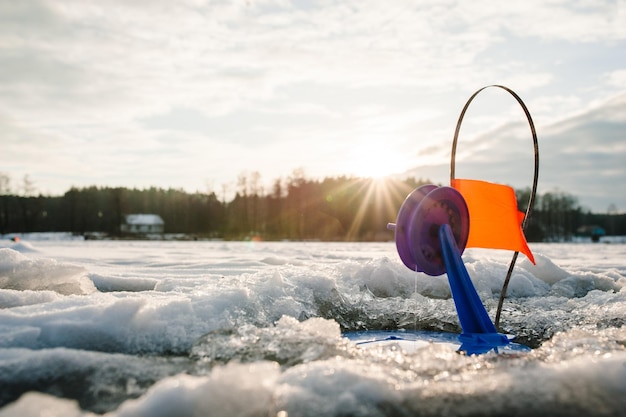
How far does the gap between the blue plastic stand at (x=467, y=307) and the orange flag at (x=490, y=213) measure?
0.42m

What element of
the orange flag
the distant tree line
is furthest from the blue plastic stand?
the distant tree line

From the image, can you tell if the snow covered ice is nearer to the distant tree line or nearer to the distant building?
the distant tree line

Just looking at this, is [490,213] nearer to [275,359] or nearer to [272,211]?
[275,359]

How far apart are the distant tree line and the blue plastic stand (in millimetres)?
54886

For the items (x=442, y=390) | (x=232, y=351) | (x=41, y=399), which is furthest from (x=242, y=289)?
(x=442, y=390)

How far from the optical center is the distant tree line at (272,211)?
226 ft

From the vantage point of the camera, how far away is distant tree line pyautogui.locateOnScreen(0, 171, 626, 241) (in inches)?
2714

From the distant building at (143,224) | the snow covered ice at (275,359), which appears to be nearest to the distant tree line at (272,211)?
the distant building at (143,224)

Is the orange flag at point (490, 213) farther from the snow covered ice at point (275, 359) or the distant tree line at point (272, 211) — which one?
the distant tree line at point (272, 211)

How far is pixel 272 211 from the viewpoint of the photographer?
77.4 m

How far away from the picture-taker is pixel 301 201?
7500 centimetres

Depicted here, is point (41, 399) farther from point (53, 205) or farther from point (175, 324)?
point (53, 205)

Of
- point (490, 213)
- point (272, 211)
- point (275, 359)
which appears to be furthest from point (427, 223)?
point (272, 211)

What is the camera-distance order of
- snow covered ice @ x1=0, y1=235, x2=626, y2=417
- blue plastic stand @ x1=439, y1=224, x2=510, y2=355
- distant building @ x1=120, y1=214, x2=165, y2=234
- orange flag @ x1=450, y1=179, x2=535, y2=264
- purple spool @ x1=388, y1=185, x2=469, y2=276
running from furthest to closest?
distant building @ x1=120, y1=214, x2=165, y2=234 → orange flag @ x1=450, y1=179, x2=535, y2=264 → purple spool @ x1=388, y1=185, x2=469, y2=276 → blue plastic stand @ x1=439, y1=224, x2=510, y2=355 → snow covered ice @ x1=0, y1=235, x2=626, y2=417
